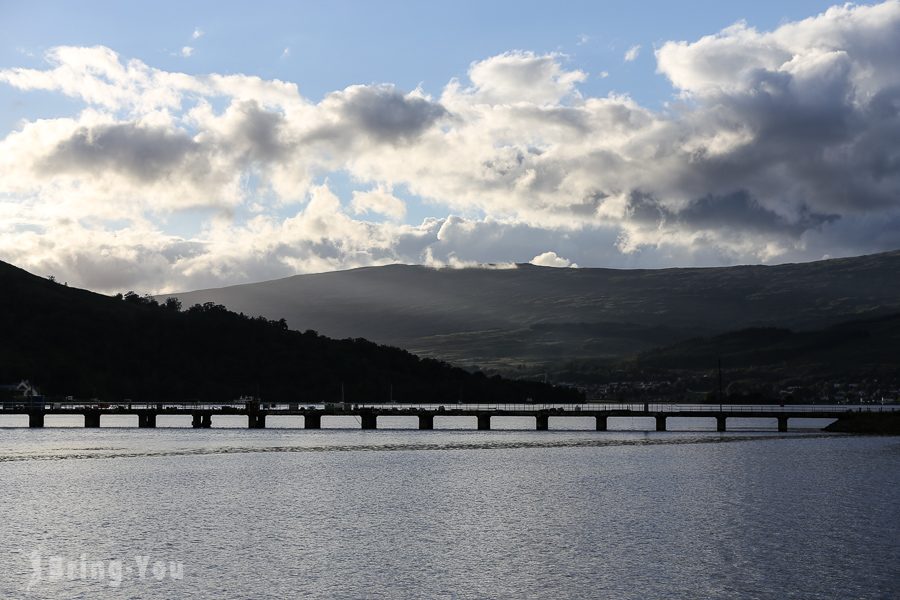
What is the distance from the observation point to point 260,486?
104 metres

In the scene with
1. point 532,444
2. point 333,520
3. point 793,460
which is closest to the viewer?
point 333,520

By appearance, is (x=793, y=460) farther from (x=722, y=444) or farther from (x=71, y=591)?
(x=71, y=591)

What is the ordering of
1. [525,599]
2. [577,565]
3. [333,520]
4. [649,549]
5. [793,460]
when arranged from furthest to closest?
[793,460]
[333,520]
[649,549]
[577,565]
[525,599]

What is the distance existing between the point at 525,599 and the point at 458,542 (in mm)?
17454

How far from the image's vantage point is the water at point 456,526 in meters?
55.2

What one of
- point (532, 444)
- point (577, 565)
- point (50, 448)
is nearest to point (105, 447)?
point (50, 448)

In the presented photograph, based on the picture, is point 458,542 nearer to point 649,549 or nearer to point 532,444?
point 649,549

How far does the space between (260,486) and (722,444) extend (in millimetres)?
100620

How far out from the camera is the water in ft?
181

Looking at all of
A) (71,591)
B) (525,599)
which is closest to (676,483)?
(525,599)

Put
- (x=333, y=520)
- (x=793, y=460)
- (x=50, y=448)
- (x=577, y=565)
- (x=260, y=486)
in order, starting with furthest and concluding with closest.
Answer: (x=50, y=448) → (x=793, y=460) → (x=260, y=486) → (x=333, y=520) → (x=577, y=565)

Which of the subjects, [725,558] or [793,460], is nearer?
[725,558]

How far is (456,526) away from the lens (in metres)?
76.6

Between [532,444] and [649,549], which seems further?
[532,444]
